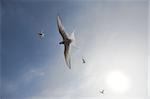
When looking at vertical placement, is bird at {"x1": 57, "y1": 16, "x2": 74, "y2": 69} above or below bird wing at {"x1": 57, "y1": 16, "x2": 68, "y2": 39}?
below

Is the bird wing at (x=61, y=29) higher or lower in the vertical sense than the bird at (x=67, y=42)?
higher

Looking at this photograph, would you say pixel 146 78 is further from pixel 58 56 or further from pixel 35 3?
pixel 35 3

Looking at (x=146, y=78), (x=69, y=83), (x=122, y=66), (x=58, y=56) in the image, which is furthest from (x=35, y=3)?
(x=146, y=78)

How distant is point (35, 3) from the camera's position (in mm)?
2273

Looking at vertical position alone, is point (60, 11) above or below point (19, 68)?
above

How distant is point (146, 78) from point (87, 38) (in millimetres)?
505

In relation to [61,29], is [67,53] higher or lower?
lower

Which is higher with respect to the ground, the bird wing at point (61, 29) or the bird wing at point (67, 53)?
the bird wing at point (61, 29)

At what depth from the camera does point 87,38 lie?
88.7 inches

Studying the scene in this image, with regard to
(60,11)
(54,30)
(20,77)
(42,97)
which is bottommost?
(42,97)

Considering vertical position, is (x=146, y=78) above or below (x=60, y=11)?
below

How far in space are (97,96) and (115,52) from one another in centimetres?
34

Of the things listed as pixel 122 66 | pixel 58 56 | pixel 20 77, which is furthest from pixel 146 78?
pixel 20 77

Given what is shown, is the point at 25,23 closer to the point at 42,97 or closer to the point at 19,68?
the point at 19,68
